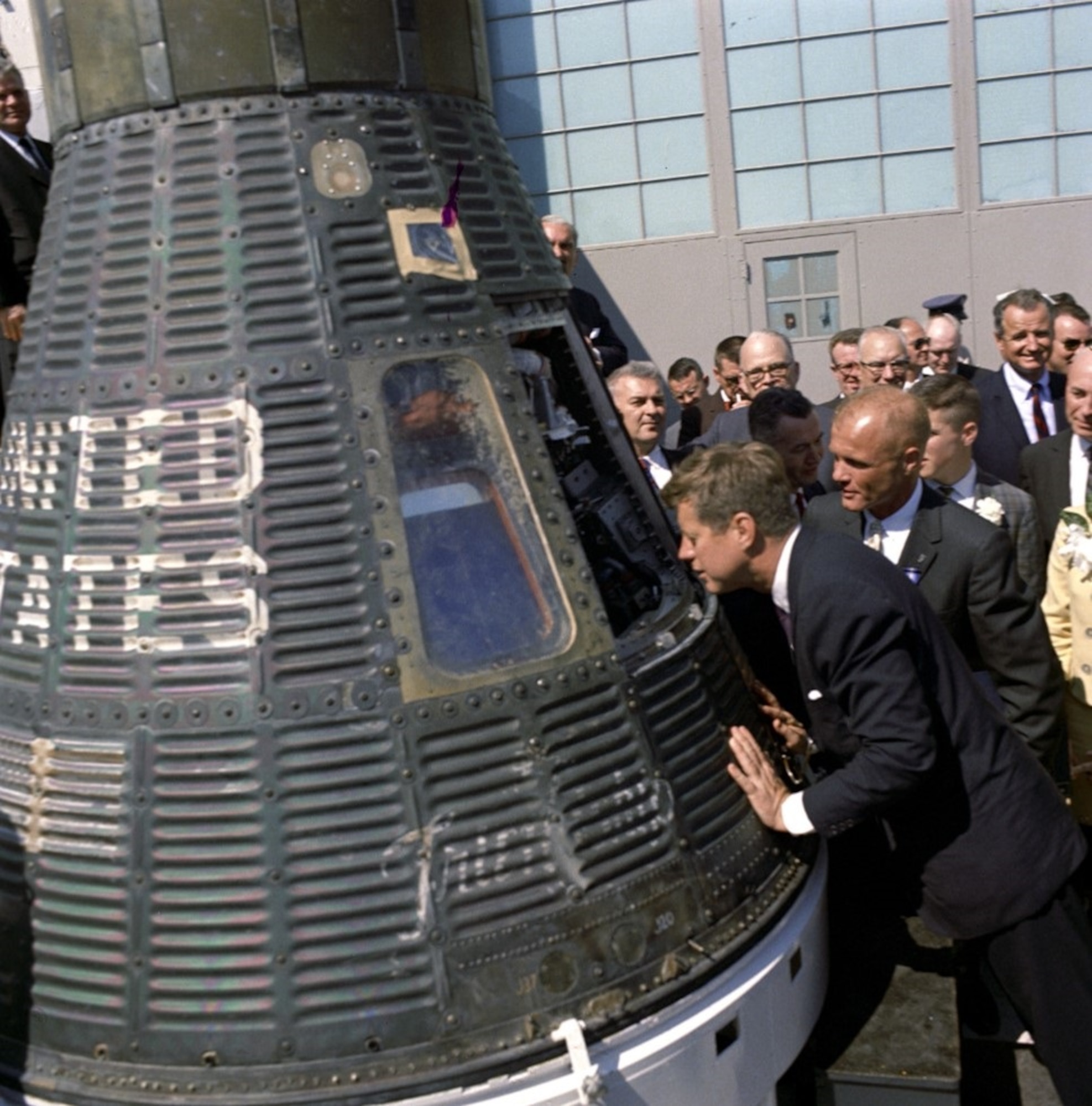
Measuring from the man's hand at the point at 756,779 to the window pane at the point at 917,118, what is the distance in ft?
28.3

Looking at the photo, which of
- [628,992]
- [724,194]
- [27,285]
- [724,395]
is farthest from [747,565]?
[724,194]

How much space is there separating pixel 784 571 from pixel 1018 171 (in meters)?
8.72

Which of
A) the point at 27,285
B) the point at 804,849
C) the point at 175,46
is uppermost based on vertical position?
the point at 175,46

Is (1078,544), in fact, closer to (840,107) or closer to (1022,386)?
(1022,386)

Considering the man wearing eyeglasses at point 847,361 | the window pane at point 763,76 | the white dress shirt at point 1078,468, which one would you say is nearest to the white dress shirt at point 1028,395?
the man wearing eyeglasses at point 847,361

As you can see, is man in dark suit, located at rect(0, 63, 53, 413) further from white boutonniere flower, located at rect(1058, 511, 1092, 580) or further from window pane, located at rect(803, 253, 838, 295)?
window pane, located at rect(803, 253, 838, 295)

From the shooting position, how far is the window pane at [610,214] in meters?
10.8

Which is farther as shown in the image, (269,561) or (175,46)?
(175,46)

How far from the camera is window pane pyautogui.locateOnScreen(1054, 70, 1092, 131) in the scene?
10.1 m

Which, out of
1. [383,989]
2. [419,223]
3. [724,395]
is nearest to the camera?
[383,989]

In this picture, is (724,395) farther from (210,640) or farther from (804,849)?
(210,640)

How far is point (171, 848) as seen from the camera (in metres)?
2.44

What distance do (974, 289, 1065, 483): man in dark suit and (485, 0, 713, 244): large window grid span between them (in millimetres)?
5719

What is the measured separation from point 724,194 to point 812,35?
4.42ft
